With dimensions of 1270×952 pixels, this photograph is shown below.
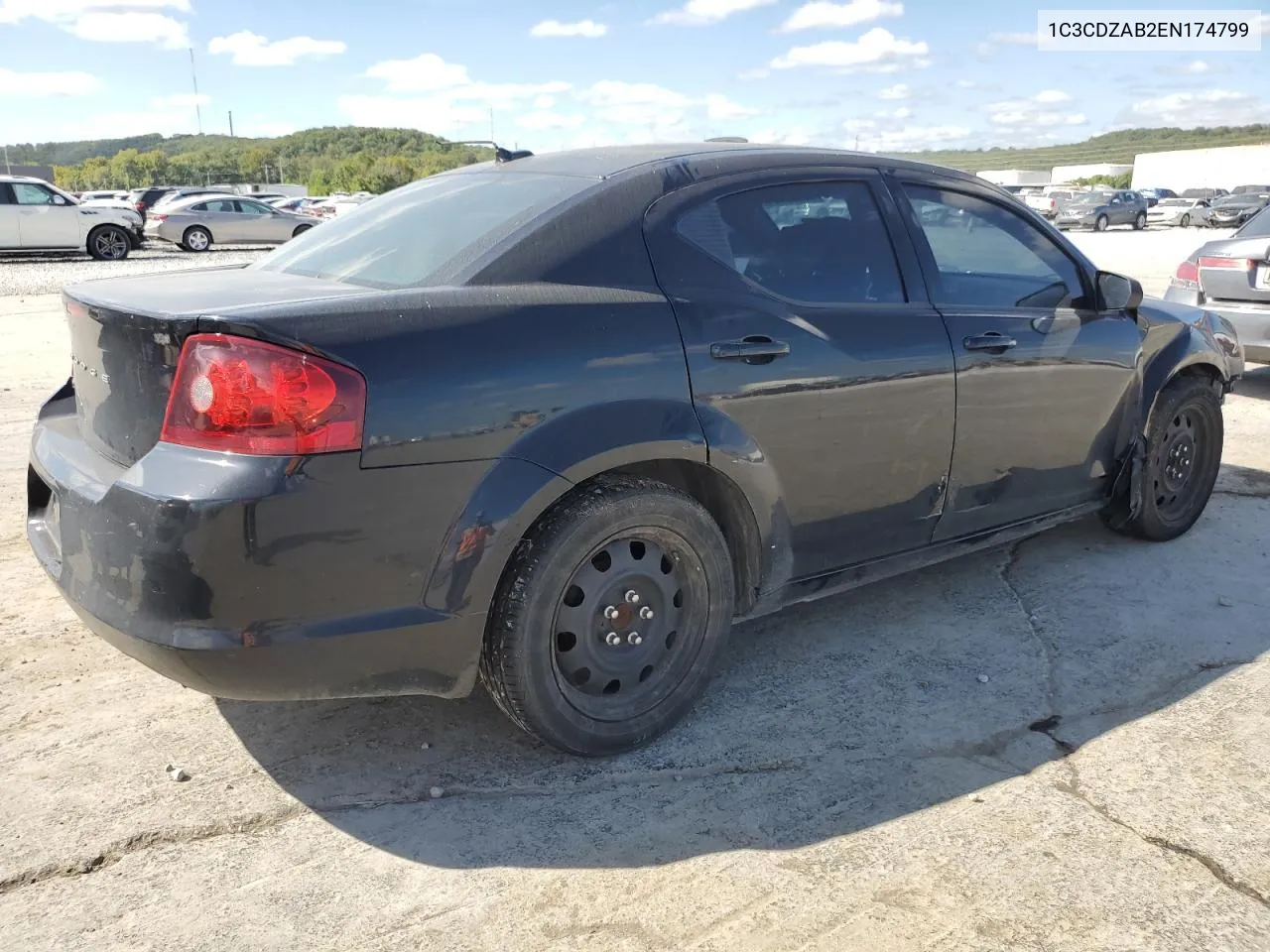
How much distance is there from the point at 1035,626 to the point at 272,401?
2.91m

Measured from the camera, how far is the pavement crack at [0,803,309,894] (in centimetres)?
243

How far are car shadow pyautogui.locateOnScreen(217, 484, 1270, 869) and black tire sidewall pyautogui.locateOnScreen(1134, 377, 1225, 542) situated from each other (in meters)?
0.40

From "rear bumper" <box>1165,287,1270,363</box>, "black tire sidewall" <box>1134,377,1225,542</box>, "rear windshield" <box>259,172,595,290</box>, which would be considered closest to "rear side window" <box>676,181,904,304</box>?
"rear windshield" <box>259,172,595,290</box>

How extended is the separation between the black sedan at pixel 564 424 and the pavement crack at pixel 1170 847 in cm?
94

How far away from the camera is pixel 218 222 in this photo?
2631 cm

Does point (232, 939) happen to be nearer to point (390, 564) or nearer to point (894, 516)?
point (390, 564)

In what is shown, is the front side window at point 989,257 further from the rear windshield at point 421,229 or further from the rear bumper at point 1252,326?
the rear bumper at point 1252,326

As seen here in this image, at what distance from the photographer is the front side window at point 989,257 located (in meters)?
3.71

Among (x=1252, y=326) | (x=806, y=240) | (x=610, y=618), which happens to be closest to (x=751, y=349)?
(x=806, y=240)

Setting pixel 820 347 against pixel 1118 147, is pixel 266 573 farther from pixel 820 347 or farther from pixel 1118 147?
pixel 1118 147

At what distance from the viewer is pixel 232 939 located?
2.25 m

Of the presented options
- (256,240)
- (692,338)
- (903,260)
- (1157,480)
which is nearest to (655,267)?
(692,338)

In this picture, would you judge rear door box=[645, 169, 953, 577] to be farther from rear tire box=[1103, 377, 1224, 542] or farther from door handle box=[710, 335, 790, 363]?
rear tire box=[1103, 377, 1224, 542]

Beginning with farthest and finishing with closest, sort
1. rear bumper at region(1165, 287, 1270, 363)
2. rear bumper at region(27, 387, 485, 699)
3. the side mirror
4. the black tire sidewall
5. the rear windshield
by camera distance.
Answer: rear bumper at region(1165, 287, 1270, 363) < the black tire sidewall < the side mirror < the rear windshield < rear bumper at region(27, 387, 485, 699)
